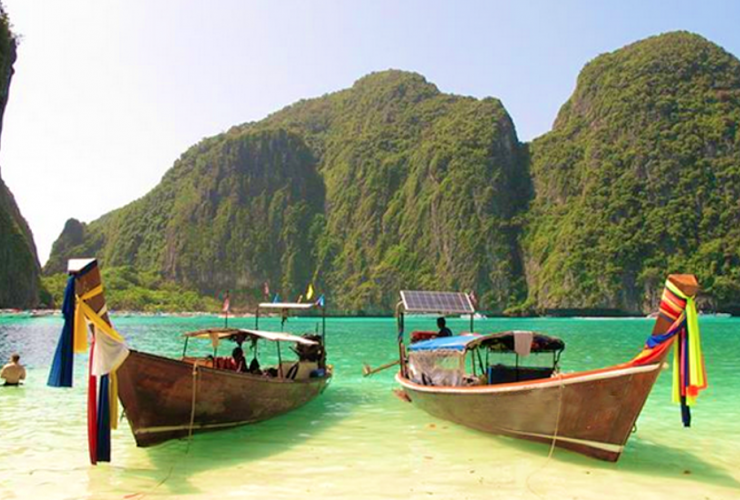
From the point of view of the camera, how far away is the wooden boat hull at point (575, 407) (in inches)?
A: 403

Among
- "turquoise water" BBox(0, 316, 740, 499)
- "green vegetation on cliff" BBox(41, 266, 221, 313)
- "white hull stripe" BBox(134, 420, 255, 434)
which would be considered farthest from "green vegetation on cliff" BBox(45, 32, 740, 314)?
"white hull stripe" BBox(134, 420, 255, 434)

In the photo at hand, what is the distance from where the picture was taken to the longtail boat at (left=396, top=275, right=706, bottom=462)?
32.9 feet

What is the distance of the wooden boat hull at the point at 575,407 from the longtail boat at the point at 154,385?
4.64m

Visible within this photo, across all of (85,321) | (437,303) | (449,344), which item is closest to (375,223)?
(437,303)

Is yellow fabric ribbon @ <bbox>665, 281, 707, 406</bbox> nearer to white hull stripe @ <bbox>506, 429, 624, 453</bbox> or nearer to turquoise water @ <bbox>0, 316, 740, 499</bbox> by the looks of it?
white hull stripe @ <bbox>506, 429, 624, 453</bbox>

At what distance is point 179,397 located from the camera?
11695mm

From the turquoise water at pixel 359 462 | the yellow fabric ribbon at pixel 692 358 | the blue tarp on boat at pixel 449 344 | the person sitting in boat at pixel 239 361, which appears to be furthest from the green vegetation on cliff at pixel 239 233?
the yellow fabric ribbon at pixel 692 358

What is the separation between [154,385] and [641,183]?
463 feet

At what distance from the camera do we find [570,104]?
168 m

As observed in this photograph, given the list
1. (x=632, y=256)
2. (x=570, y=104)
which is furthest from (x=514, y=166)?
(x=632, y=256)

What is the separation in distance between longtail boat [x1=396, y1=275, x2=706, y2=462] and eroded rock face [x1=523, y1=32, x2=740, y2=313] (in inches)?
4714

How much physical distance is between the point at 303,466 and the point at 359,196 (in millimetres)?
183690

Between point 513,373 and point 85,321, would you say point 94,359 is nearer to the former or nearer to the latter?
point 85,321

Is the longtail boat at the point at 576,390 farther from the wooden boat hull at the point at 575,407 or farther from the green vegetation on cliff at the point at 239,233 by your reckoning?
the green vegetation on cliff at the point at 239,233
